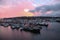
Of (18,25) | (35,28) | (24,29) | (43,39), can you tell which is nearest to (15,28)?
(18,25)

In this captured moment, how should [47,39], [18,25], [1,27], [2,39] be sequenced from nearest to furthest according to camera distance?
[2,39], [47,39], [18,25], [1,27]

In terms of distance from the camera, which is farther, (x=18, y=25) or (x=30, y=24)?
(x=18, y=25)

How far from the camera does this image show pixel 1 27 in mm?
9461

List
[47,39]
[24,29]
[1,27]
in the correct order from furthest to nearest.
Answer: [1,27] < [24,29] < [47,39]

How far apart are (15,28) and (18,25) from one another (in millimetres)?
283

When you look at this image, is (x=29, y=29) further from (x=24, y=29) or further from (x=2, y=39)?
(x=2, y=39)

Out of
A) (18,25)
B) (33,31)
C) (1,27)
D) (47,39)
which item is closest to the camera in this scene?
(47,39)

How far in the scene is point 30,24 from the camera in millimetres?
8102

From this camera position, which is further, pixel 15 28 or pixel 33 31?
pixel 15 28

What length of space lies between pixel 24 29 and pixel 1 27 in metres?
2.03


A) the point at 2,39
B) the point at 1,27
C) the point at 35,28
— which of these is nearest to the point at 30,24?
the point at 35,28

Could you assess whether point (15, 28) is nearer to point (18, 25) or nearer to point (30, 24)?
point (18, 25)

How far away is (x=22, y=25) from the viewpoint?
8.23 meters

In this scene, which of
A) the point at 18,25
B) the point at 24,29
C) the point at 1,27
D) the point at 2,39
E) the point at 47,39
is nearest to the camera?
the point at 2,39
